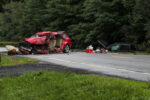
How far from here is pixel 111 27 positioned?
34750mm

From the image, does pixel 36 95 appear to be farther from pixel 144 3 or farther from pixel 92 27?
pixel 92 27

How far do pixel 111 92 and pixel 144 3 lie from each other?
22396mm

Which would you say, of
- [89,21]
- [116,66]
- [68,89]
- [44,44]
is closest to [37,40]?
[44,44]

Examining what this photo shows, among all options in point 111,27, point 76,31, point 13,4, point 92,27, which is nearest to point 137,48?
point 111,27

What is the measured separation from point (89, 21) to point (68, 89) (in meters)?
36.2

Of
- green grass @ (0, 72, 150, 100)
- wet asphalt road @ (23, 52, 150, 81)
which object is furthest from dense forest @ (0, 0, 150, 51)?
green grass @ (0, 72, 150, 100)

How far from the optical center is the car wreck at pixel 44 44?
20.8m

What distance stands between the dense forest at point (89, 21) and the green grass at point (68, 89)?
66.4 ft

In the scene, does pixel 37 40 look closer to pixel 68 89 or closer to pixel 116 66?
Answer: pixel 116 66

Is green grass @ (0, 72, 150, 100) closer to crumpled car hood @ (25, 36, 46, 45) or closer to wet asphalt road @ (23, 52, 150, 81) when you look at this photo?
wet asphalt road @ (23, 52, 150, 81)

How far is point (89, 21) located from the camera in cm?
4206

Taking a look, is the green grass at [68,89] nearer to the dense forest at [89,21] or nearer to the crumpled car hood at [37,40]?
the crumpled car hood at [37,40]

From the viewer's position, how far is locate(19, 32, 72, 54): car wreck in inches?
821

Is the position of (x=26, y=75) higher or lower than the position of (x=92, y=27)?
higher
